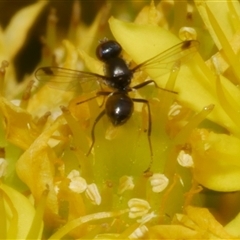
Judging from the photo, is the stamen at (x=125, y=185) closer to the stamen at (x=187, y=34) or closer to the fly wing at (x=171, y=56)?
the fly wing at (x=171, y=56)

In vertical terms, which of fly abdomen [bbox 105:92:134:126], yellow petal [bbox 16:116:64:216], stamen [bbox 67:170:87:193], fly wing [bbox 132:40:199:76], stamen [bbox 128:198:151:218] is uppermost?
fly wing [bbox 132:40:199:76]

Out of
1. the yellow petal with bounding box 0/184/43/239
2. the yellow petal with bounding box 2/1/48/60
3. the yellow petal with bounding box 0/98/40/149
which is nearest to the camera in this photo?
the yellow petal with bounding box 0/184/43/239

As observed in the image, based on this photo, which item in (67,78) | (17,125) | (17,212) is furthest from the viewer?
(67,78)

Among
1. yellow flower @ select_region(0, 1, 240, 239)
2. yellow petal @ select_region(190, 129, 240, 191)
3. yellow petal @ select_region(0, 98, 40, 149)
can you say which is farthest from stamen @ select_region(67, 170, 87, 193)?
yellow petal @ select_region(190, 129, 240, 191)

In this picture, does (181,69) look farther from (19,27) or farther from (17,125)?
(19,27)

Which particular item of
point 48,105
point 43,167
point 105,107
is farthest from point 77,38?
point 43,167

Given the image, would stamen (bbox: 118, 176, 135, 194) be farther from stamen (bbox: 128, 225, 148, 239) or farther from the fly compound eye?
the fly compound eye

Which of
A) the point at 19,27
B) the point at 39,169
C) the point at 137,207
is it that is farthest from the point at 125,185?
the point at 19,27
